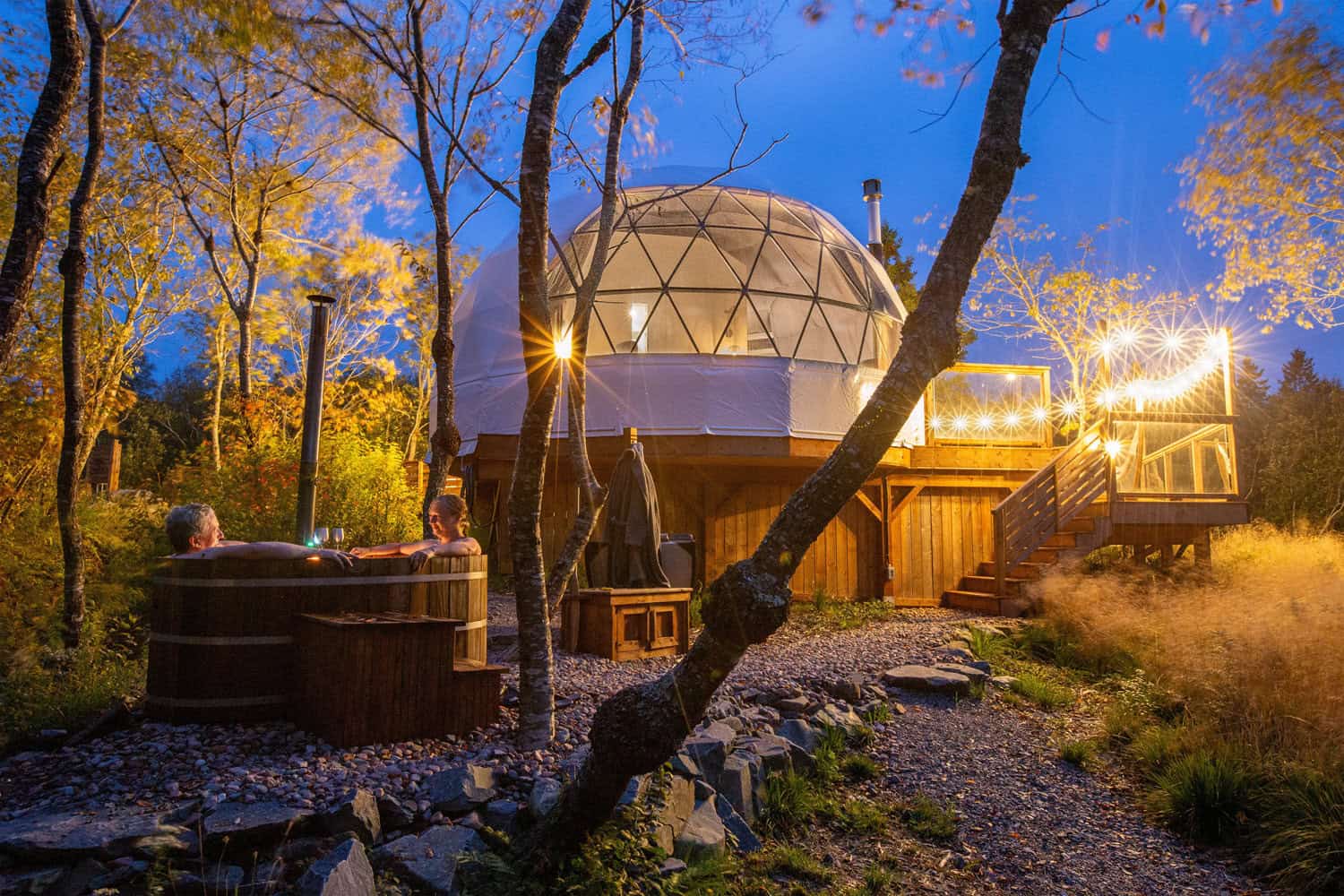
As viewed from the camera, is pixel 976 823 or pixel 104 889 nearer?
pixel 104 889

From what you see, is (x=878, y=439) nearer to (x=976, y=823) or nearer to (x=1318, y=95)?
(x=976, y=823)

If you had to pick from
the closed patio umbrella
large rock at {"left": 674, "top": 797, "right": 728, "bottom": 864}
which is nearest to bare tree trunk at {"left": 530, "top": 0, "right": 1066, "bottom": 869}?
large rock at {"left": 674, "top": 797, "right": 728, "bottom": 864}

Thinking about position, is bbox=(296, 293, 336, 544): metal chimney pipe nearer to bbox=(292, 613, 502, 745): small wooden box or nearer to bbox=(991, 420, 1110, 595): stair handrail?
bbox=(292, 613, 502, 745): small wooden box

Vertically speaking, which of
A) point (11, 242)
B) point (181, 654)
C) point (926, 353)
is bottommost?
point (181, 654)

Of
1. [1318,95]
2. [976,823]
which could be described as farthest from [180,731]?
[1318,95]

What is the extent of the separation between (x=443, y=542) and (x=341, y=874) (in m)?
2.35

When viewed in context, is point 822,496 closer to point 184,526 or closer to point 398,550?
point 398,550

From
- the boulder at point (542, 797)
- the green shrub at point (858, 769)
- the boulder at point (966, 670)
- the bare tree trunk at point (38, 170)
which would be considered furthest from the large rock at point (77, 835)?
the boulder at point (966, 670)

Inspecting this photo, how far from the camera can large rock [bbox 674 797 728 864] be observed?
3295 mm

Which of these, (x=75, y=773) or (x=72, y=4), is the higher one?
(x=72, y=4)

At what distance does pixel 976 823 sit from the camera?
4.29m

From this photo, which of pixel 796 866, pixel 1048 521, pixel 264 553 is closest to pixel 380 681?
pixel 264 553

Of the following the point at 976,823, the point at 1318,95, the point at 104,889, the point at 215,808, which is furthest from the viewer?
the point at 1318,95

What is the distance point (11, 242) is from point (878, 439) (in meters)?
3.98
